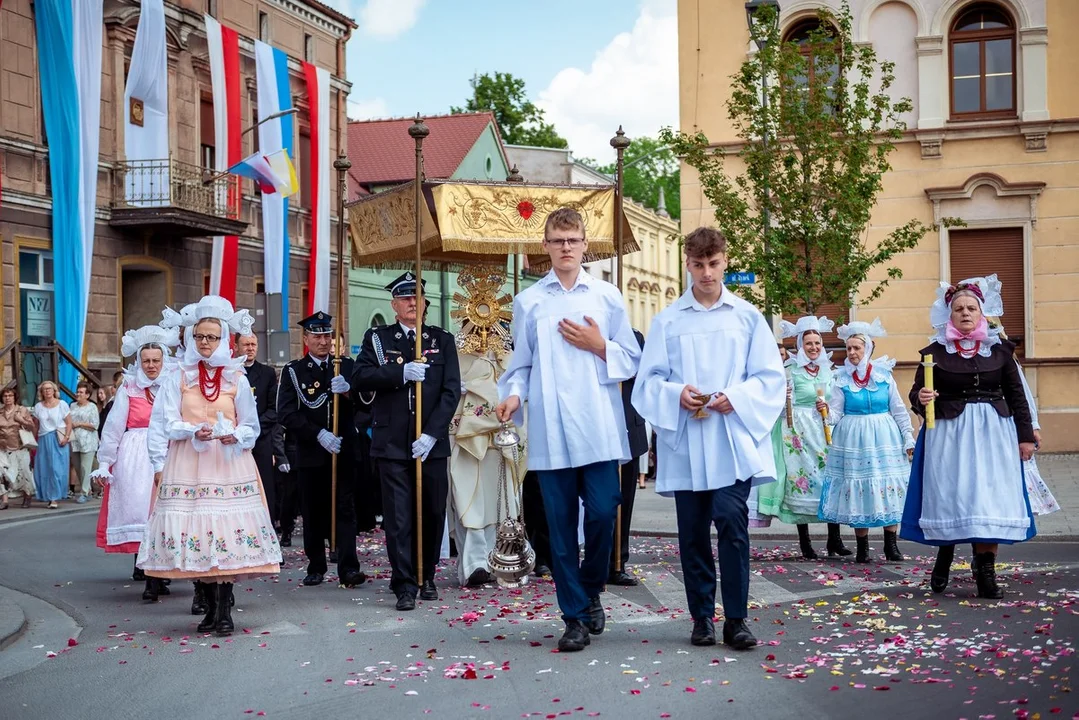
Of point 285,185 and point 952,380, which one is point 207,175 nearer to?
point 285,185

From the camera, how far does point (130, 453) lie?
36.8ft

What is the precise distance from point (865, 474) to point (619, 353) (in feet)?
15.2

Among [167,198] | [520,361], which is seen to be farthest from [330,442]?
[167,198]

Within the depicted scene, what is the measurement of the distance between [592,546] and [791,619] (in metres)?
1.41

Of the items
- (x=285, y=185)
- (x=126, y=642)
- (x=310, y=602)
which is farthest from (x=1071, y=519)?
(x=285, y=185)

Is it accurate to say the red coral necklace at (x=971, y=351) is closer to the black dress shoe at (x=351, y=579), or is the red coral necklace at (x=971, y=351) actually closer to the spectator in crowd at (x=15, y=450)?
the black dress shoe at (x=351, y=579)

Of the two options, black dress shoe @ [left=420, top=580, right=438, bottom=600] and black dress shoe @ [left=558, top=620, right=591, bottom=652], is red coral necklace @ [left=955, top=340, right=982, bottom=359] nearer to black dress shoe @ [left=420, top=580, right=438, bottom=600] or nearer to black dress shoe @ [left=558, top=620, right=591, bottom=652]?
black dress shoe @ [left=558, top=620, right=591, bottom=652]

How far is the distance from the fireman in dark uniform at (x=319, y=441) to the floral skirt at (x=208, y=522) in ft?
6.25

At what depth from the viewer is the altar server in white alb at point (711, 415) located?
7.57 metres

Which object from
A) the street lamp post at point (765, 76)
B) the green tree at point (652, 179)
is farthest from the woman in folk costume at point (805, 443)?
the green tree at point (652, 179)

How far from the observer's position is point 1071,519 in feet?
48.1

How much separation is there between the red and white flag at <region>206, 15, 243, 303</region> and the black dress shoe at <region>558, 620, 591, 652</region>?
22247 mm

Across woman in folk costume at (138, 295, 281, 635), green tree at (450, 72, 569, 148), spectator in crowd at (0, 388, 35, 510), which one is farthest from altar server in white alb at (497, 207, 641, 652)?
green tree at (450, 72, 569, 148)

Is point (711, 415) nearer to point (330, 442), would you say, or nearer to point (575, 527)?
point (575, 527)
